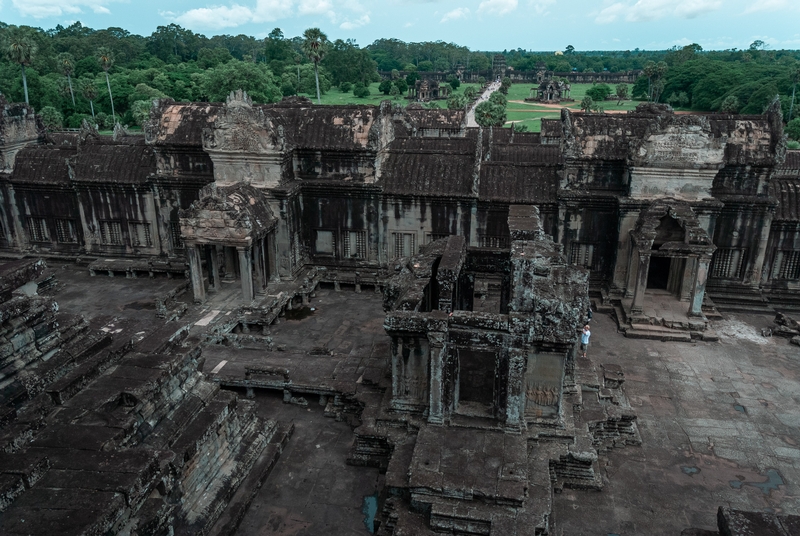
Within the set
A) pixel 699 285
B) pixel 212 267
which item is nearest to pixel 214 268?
pixel 212 267

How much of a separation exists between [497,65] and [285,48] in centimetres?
7459

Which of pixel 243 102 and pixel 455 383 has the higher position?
pixel 243 102

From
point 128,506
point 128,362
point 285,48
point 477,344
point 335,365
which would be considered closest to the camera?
point 128,506

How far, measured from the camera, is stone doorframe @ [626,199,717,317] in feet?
70.2

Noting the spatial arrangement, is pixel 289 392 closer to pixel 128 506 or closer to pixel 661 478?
pixel 128 506

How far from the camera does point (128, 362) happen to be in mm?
13141

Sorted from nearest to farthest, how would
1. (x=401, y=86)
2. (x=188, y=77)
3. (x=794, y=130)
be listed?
(x=794, y=130), (x=188, y=77), (x=401, y=86)

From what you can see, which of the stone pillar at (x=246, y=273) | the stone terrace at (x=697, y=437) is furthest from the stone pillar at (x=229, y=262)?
the stone terrace at (x=697, y=437)

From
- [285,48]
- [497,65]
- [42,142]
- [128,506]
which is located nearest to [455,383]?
[128,506]

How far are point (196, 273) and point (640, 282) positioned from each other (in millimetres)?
17112

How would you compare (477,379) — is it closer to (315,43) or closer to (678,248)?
(678,248)

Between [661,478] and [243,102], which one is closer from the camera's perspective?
[661,478]

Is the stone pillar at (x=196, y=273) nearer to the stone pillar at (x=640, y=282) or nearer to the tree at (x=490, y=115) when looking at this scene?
the stone pillar at (x=640, y=282)

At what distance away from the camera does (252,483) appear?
47.4 ft
